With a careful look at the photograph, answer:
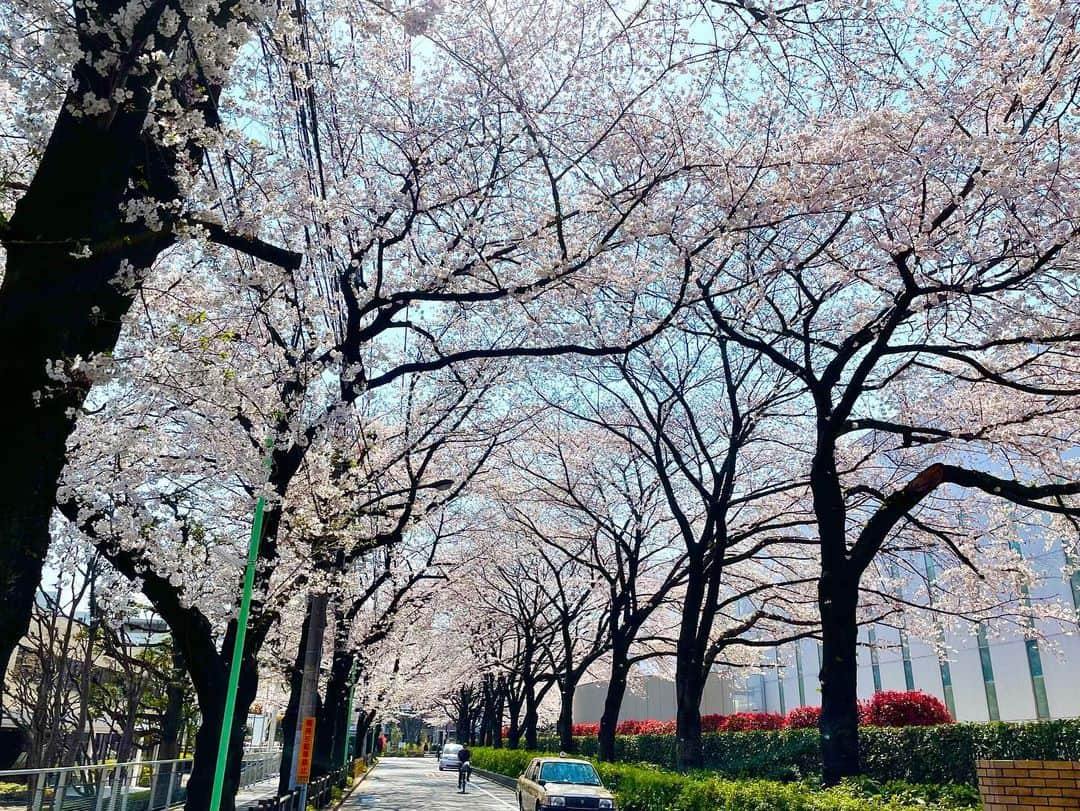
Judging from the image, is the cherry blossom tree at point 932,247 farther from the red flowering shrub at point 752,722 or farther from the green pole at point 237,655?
the red flowering shrub at point 752,722

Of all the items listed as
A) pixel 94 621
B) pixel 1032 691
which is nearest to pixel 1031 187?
pixel 94 621

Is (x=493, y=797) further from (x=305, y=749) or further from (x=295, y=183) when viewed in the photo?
(x=295, y=183)

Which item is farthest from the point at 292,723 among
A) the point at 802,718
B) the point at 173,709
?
the point at 802,718

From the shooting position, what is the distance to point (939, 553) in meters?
19.7

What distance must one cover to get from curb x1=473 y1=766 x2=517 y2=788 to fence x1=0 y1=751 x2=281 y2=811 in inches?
658

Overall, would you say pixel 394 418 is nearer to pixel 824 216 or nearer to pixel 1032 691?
pixel 824 216

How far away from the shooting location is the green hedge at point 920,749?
1720cm

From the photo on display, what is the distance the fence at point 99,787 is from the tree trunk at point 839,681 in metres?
9.56

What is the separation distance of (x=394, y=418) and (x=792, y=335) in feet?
32.3

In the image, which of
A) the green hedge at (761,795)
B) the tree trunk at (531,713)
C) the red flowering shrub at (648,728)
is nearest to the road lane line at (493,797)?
the tree trunk at (531,713)

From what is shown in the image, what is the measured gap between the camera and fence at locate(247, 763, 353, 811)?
11.3 m

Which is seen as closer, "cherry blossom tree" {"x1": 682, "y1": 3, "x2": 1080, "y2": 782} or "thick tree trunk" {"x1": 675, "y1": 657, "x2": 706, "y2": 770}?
"cherry blossom tree" {"x1": 682, "y1": 3, "x2": 1080, "y2": 782}

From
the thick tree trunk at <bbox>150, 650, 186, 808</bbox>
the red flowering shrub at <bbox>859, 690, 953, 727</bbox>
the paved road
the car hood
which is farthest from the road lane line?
the red flowering shrub at <bbox>859, 690, 953, 727</bbox>

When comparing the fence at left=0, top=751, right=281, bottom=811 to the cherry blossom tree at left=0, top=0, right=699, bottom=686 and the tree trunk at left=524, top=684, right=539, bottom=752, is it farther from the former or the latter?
the tree trunk at left=524, top=684, right=539, bottom=752
